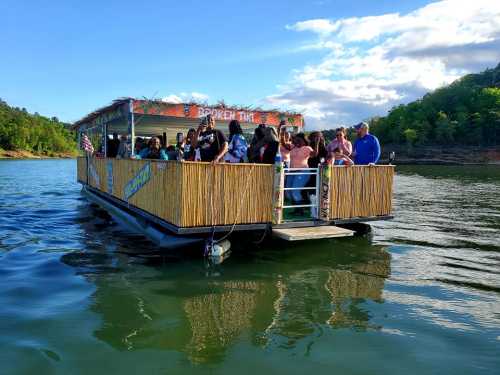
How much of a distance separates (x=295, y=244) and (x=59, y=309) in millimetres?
5358

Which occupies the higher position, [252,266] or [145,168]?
[145,168]

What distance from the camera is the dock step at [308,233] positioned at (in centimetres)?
805

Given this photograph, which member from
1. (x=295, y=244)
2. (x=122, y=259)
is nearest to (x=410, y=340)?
(x=295, y=244)

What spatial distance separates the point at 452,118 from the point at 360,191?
99376 millimetres

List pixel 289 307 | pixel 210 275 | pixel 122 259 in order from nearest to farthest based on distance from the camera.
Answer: pixel 289 307, pixel 210 275, pixel 122 259

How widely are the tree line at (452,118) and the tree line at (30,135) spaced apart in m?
79.5

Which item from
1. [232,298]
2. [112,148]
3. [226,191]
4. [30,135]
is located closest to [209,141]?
[226,191]

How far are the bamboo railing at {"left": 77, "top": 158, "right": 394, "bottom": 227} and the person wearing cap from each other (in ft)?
1.34

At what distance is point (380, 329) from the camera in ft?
17.2

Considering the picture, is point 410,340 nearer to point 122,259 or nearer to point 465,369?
point 465,369

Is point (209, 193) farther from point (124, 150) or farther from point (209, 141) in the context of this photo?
point (124, 150)

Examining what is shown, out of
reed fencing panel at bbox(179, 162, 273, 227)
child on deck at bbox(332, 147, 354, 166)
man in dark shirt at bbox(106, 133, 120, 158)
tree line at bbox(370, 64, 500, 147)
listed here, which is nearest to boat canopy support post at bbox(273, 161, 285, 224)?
reed fencing panel at bbox(179, 162, 273, 227)

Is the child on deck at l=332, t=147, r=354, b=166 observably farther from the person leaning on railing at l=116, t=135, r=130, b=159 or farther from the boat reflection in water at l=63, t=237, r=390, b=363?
the person leaning on railing at l=116, t=135, r=130, b=159

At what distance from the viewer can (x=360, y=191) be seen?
935cm
